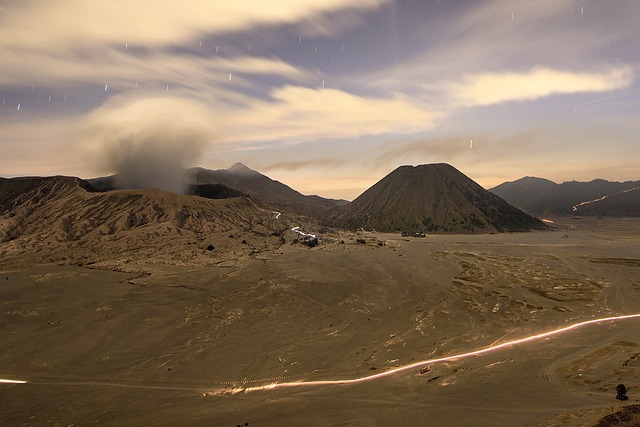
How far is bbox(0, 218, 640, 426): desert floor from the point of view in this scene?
14.6 meters

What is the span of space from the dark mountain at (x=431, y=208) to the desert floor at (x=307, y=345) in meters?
79.4

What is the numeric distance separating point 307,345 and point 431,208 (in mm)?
119267

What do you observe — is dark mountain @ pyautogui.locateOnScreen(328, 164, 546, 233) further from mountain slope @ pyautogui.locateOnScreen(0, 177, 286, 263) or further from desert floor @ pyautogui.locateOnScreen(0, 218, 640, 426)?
desert floor @ pyautogui.locateOnScreen(0, 218, 640, 426)

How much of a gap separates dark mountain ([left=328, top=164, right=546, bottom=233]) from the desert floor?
7942cm

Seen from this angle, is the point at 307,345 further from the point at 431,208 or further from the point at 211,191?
the point at 431,208

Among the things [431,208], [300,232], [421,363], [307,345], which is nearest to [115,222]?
[300,232]

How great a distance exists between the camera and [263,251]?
5678 cm

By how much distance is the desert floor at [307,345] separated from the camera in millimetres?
14578

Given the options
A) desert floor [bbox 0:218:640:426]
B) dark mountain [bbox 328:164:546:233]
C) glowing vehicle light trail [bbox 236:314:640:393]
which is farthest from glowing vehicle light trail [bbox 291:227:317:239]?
dark mountain [bbox 328:164:546:233]

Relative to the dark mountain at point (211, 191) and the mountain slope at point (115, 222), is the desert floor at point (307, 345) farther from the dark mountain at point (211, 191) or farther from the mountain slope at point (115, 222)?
the dark mountain at point (211, 191)

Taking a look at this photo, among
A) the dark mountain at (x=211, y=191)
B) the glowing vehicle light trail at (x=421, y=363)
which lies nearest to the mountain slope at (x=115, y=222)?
the dark mountain at (x=211, y=191)

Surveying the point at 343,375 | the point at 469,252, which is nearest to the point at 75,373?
the point at 343,375

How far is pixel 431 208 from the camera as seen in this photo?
13400cm

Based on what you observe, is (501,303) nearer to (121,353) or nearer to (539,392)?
(539,392)
